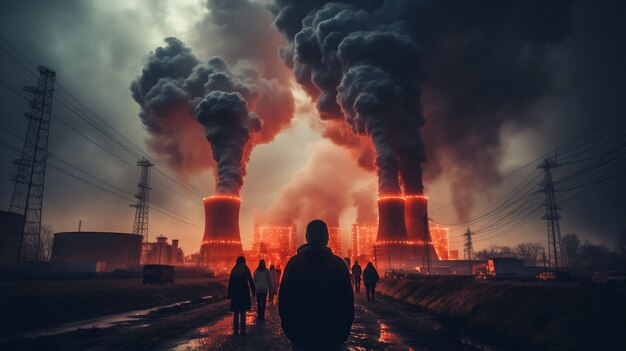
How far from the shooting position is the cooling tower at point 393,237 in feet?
228

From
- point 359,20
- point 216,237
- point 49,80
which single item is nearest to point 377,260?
point 216,237

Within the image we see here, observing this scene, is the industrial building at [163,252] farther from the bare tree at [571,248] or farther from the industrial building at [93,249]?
the bare tree at [571,248]

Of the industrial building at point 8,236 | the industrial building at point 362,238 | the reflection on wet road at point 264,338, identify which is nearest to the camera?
the reflection on wet road at point 264,338

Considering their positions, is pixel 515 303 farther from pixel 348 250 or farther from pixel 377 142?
pixel 348 250

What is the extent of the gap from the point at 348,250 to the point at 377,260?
60.8 metres

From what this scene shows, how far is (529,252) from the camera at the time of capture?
567 ft

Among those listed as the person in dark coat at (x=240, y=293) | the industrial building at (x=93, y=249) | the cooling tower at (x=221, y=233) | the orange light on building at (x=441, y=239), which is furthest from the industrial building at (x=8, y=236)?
the orange light on building at (x=441, y=239)

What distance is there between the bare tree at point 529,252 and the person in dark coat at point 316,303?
179 metres

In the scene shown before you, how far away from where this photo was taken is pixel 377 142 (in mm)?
73562

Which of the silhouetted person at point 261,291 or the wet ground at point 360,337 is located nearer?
the wet ground at point 360,337

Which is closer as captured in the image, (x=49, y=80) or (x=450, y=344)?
(x=450, y=344)

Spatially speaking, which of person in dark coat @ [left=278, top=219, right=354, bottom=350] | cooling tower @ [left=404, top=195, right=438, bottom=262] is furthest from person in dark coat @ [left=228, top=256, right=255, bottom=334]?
cooling tower @ [left=404, top=195, right=438, bottom=262]

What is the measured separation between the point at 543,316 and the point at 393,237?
199 ft

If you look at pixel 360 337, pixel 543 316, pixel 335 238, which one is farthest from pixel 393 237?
pixel 360 337
